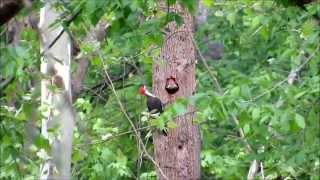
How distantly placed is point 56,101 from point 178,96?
316cm

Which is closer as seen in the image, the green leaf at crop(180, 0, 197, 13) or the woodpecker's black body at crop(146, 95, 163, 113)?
the green leaf at crop(180, 0, 197, 13)

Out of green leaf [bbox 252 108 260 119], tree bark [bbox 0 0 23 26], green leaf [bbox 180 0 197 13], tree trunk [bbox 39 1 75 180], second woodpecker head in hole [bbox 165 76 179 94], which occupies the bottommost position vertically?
second woodpecker head in hole [bbox 165 76 179 94]

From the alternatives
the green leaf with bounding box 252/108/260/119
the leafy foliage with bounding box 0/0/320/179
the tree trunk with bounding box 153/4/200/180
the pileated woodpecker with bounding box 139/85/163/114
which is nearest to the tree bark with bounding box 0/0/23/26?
the leafy foliage with bounding box 0/0/320/179

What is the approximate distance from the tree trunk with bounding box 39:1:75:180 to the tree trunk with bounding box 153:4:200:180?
9.77 feet

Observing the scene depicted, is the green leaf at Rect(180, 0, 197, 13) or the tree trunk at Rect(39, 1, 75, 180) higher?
the green leaf at Rect(180, 0, 197, 13)

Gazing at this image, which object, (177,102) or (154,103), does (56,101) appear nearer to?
(177,102)

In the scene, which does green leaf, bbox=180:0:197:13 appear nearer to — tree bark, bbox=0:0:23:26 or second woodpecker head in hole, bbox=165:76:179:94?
tree bark, bbox=0:0:23:26

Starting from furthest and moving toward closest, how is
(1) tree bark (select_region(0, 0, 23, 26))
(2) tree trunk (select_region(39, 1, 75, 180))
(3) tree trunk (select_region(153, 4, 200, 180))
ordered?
(3) tree trunk (select_region(153, 4, 200, 180)), (2) tree trunk (select_region(39, 1, 75, 180)), (1) tree bark (select_region(0, 0, 23, 26))

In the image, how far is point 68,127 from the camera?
3.61 m

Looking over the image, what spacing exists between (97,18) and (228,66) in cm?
856

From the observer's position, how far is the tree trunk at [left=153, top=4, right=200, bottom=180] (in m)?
6.93

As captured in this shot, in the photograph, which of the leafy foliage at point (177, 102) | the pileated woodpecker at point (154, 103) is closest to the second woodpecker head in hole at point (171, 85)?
the pileated woodpecker at point (154, 103)

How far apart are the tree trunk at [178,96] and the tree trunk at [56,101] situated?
2979mm

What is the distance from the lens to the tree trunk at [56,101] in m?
3.54
